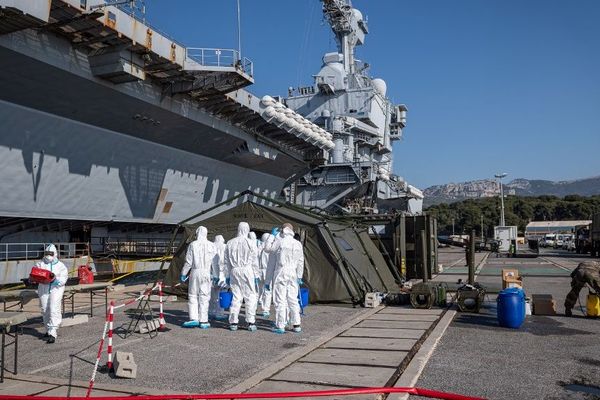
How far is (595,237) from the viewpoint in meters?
40.5

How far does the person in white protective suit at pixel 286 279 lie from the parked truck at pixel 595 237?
3770 centimetres

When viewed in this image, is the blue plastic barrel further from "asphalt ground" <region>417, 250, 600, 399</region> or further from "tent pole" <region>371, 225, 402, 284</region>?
"tent pole" <region>371, 225, 402, 284</region>

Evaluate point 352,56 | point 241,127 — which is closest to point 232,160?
point 241,127

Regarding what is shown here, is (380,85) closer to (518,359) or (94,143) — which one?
(94,143)

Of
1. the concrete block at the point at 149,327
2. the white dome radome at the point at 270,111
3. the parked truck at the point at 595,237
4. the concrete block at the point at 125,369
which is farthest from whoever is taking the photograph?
the parked truck at the point at 595,237

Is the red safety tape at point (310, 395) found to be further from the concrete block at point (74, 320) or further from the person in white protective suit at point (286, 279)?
the concrete block at point (74, 320)

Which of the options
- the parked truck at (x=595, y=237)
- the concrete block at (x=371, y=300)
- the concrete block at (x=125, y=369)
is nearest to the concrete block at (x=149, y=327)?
the concrete block at (x=125, y=369)

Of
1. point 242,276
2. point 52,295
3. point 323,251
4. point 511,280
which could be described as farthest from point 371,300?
point 52,295

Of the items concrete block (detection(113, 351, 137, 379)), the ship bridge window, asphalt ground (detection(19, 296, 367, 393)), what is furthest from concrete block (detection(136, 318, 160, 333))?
the ship bridge window

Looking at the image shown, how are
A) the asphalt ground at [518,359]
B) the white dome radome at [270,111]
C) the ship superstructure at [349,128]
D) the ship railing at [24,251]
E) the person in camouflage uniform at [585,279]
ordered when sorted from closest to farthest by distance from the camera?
the asphalt ground at [518,359], the person in camouflage uniform at [585,279], the ship railing at [24,251], the white dome radome at [270,111], the ship superstructure at [349,128]

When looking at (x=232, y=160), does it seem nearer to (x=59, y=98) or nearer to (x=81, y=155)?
(x=81, y=155)

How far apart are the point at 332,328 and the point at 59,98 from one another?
13908 millimetres

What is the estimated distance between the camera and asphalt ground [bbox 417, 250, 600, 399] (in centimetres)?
578

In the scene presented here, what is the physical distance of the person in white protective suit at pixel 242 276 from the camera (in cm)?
973
